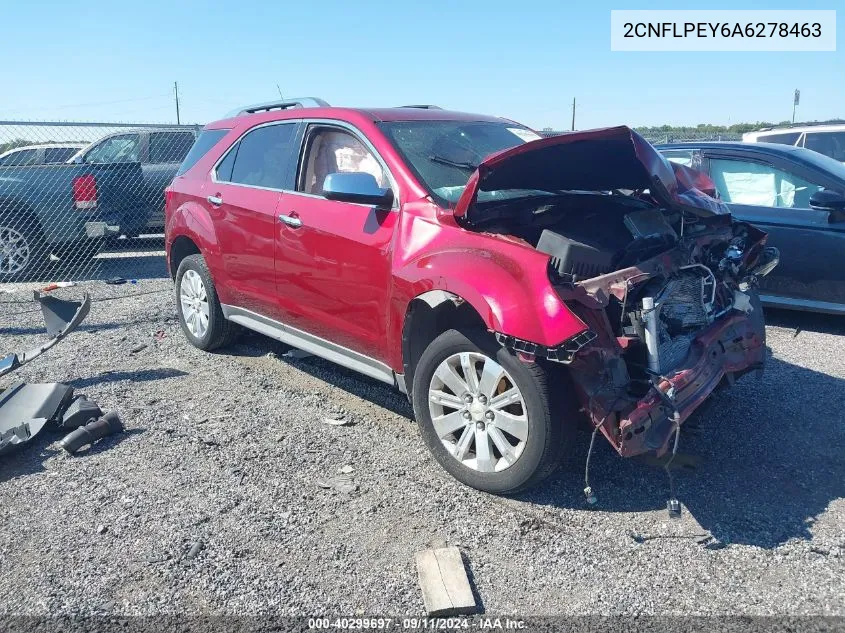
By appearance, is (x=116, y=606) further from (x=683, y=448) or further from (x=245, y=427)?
(x=683, y=448)

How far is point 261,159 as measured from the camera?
5.28 meters

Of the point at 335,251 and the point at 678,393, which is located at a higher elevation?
the point at 335,251

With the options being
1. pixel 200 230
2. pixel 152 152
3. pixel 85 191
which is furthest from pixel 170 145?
pixel 200 230

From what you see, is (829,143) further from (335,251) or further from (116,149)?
(116,149)

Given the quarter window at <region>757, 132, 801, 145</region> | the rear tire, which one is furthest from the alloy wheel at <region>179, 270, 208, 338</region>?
the quarter window at <region>757, 132, 801, 145</region>

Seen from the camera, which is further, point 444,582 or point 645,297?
point 645,297

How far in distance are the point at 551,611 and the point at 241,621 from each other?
3.88 feet

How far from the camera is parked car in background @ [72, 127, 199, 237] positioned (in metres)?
Result: 10.9

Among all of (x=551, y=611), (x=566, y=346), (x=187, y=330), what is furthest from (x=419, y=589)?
(x=187, y=330)

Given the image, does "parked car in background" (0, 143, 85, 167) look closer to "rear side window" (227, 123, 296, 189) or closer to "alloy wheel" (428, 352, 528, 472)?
"rear side window" (227, 123, 296, 189)

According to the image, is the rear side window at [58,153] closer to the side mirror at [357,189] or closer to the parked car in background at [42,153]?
the parked car in background at [42,153]

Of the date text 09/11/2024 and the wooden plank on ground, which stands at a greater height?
the wooden plank on ground

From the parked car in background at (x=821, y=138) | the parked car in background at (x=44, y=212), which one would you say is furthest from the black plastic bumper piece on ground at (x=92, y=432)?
the parked car in background at (x=821, y=138)

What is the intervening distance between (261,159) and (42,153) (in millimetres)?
9462
